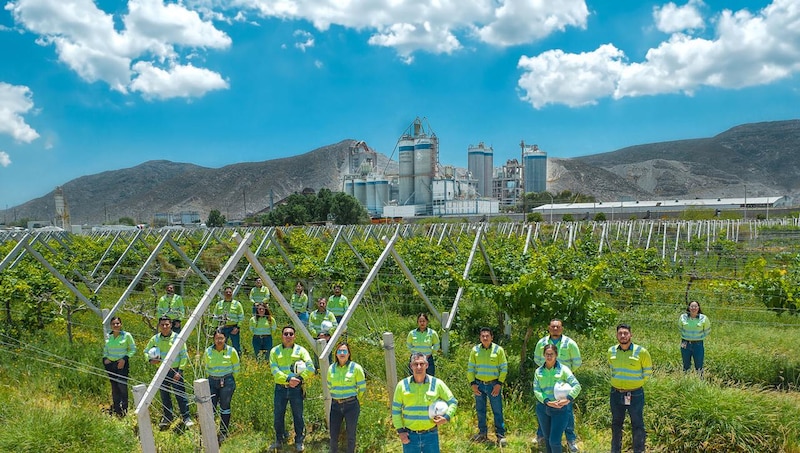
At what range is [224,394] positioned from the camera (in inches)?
239

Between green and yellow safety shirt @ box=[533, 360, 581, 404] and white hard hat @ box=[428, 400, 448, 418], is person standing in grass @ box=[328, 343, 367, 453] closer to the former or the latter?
white hard hat @ box=[428, 400, 448, 418]

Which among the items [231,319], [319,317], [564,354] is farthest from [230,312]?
[564,354]

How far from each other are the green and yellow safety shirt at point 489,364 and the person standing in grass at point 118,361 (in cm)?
458

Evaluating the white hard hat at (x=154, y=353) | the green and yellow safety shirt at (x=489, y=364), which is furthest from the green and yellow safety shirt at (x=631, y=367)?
the white hard hat at (x=154, y=353)

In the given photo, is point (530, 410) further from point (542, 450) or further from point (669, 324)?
point (669, 324)

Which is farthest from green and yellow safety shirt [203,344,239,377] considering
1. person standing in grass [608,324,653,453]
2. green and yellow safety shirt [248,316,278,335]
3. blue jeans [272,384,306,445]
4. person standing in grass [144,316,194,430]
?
person standing in grass [608,324,653,453]

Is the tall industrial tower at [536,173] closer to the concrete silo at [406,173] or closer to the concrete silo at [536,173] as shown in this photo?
the concrete silo at [536,173]

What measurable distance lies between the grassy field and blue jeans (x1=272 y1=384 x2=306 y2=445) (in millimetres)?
240

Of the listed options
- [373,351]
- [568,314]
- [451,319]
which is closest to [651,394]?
[568,314]

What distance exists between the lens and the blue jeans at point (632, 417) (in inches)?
210

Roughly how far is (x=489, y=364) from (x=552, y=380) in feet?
3.22

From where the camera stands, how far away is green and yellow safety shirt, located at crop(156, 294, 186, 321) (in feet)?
31.4

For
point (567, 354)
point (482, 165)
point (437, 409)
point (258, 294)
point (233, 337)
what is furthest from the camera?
point (482, 165)

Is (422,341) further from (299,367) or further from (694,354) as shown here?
(694,354)
